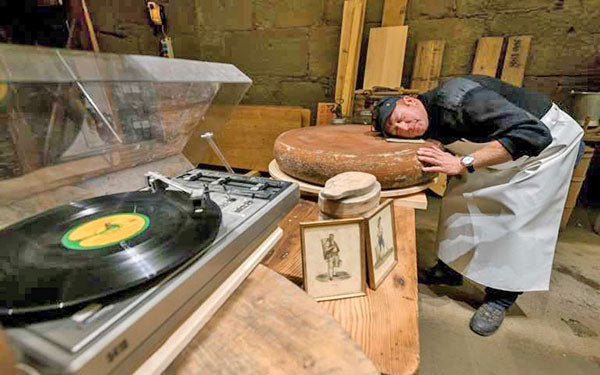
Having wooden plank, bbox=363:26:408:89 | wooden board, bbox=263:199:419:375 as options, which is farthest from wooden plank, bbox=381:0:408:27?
wooden board, bbox=263:199:419:375

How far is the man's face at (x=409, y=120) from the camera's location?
50.8 inches

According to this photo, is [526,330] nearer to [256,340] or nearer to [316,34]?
[256,340]

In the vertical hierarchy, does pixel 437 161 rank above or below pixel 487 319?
above

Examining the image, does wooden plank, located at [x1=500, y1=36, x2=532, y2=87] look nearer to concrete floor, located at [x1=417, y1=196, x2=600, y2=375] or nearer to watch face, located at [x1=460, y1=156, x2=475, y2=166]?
concrete floor, located at [x1=417, y1=196, x2=600, y2=375]

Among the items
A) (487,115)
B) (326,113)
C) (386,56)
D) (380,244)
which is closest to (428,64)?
(386,56)

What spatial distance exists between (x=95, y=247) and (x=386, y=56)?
101 inches

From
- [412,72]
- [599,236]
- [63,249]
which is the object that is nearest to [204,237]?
[63,249]

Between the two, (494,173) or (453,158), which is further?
(494,173)

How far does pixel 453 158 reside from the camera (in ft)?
3.77

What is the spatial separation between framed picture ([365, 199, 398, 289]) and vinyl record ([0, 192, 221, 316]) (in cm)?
42

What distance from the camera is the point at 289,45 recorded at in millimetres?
2803

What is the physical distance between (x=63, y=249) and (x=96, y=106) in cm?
49

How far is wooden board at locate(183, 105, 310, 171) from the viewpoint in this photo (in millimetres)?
2555

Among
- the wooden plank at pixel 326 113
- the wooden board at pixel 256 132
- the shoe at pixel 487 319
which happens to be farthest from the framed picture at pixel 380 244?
the wooden board at pixel 256 132
